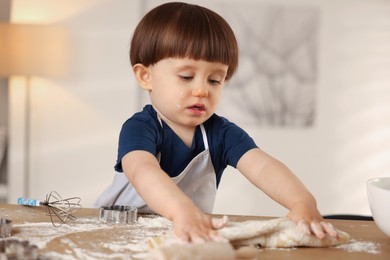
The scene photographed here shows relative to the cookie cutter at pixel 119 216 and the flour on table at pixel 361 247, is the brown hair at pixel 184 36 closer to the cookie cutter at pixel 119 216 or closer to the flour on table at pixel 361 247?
the cookie cutter at pixel 119 216

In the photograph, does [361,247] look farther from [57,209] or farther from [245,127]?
[245,127]

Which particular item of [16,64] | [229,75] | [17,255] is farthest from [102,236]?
[16,64]

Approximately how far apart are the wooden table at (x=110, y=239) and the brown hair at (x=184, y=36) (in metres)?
0.32

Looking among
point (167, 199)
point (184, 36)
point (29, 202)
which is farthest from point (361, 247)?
point (29, 202)

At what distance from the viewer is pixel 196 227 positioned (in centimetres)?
82

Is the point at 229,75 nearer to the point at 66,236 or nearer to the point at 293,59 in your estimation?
the point at 66,236

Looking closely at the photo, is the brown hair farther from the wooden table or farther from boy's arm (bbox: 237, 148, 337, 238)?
the wooden table

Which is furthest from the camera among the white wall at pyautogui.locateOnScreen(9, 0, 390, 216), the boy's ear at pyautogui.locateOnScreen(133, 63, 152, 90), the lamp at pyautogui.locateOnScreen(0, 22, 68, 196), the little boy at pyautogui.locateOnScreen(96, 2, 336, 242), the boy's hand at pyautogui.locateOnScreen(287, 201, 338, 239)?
the white wall at pyautogui.locateOnScreen(9, 0, 390, 216)

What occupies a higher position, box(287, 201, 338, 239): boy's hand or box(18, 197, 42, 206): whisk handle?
box(287, 201, 338, 239): boy's hand

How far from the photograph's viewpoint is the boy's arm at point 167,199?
821mm

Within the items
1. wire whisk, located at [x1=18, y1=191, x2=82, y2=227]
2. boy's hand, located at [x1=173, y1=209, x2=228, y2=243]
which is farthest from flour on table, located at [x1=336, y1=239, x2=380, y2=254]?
wire whisk, located at [x1=18, y1=191, x2=82, y2=227]

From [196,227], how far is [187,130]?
19.3 inches

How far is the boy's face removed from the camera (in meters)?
1.16

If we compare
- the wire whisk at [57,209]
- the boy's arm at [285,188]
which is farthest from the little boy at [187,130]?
the wire whisk at [57,209]
